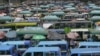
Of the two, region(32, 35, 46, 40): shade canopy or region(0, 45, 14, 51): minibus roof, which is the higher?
region(0, 45, 14, 51): minibus roof

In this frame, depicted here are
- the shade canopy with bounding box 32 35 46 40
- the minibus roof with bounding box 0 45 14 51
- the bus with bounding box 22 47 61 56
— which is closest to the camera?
the bus with bounding box 22 47 61 56

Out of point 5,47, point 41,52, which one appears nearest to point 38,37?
point 5,47

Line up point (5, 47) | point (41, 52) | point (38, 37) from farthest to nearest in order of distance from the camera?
point (38, 37), point (5, 47), point (41, 52)

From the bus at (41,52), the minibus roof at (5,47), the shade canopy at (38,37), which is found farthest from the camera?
the shade canopy at (38,37)

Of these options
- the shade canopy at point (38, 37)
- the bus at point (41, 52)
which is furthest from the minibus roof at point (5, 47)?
the shade canopy at point (38, 37)

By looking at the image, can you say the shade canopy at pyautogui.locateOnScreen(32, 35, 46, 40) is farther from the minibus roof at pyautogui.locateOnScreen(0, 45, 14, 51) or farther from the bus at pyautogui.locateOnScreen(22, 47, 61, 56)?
the bus at pyautogui.locateOnScreen(22, 47, 61, 56)

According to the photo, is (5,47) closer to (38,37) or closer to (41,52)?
(41,52)

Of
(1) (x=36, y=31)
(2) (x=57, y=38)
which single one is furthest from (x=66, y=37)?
(1) (x=36, y=31)

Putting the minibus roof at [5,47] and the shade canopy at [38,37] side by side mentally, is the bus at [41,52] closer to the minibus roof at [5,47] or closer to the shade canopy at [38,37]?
the minibus roof at [5,47]

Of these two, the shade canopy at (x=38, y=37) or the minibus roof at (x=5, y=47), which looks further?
the shade canopy at (x=38, y=37)

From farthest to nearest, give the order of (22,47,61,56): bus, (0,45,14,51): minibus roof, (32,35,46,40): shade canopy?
1. (32,35,46,40): shade canopy
2. (0,45,14,51): minibus roof
3. (22,47,61,56): bus

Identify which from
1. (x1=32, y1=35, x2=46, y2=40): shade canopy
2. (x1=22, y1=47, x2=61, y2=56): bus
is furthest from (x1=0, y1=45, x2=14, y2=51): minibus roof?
(x1=32, y1=35, x2=46, y2=40): shade canopy

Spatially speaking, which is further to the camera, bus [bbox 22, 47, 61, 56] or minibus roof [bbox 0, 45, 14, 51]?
minibus roof [bbox 0, 45, 14, 51]
